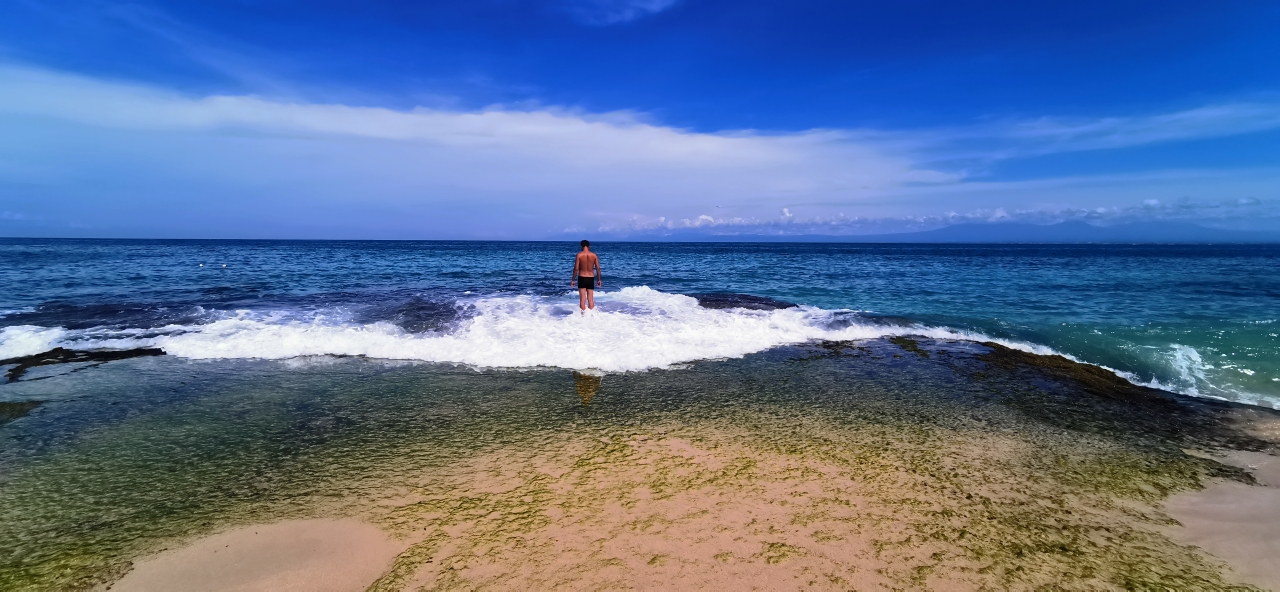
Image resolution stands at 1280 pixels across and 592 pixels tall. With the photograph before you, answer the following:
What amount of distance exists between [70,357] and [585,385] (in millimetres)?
9589

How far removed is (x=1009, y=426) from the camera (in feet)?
22.9

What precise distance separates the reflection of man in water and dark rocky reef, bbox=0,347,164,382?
26.6ft

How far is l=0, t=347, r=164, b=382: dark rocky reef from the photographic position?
31.1 ft

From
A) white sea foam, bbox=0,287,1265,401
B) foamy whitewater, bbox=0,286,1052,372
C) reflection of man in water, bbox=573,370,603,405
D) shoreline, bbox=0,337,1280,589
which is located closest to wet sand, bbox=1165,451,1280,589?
shoreline, bbox=0,337,1280,589

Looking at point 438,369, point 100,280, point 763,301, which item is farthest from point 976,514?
point 100,280

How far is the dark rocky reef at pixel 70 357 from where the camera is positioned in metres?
9.49

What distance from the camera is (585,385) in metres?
8.59

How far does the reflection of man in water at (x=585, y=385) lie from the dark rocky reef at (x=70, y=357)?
8.10 m

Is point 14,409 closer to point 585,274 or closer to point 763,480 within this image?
point 763,480

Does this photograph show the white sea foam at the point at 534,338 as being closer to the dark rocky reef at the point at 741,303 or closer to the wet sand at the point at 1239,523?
the dark rocky reef at the point at 741,303

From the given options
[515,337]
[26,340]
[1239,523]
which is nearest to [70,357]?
[26,340]

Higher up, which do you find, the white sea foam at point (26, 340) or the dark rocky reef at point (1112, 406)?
the white sea foam at point (26, 340)

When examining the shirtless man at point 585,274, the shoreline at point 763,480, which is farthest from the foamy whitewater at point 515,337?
the shoreline at point 763,480

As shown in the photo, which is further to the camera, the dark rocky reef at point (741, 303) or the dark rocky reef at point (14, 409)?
the dark rocky reef at point (741, 303)
